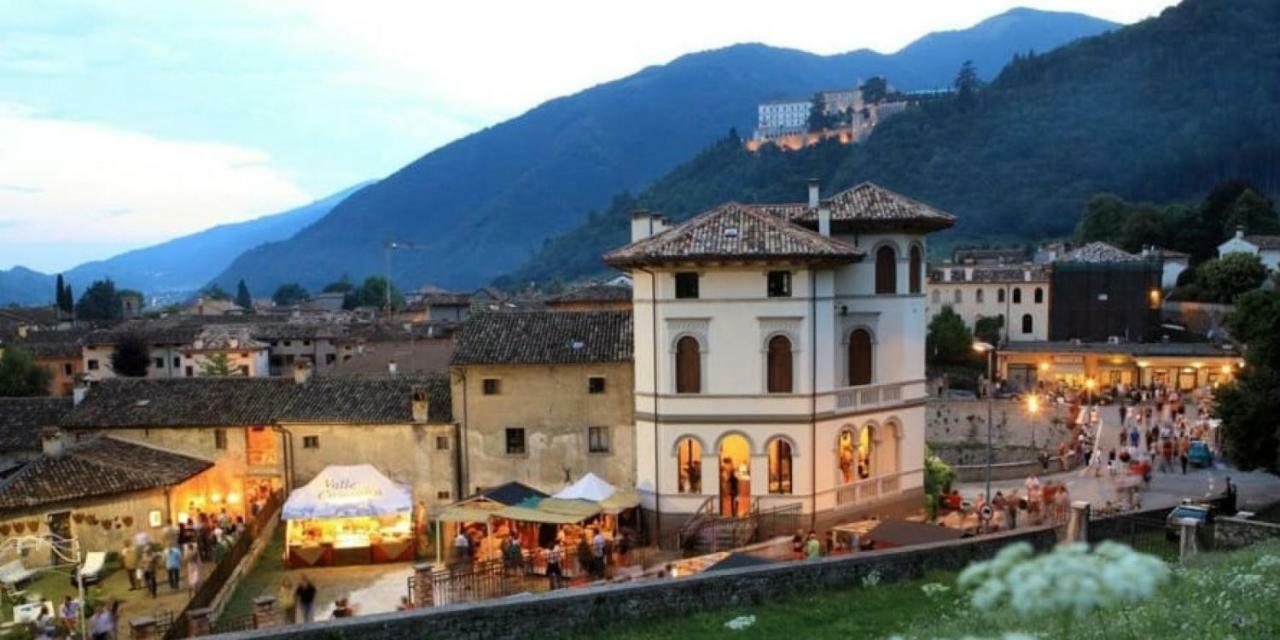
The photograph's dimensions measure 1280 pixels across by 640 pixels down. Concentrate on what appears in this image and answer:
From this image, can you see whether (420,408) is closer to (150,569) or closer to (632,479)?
(632,479)

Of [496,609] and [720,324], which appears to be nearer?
[496,609]

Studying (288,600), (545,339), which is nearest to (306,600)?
(288,600)

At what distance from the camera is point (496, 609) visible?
15812mm

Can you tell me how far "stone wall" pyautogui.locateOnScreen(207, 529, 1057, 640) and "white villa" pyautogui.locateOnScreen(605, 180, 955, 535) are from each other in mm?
7928

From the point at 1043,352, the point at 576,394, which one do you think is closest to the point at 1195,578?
the point at 576,394

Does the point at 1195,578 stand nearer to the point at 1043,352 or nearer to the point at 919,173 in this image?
the point at 1043,352

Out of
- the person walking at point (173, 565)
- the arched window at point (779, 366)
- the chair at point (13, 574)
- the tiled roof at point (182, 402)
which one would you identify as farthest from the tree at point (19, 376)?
the arched window at point (779, 366)

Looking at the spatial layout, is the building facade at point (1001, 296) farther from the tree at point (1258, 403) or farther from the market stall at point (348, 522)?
the market stall at point (348, 522)

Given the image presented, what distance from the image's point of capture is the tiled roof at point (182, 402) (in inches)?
1275

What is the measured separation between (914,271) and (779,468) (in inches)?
304

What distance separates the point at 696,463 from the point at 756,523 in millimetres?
2508

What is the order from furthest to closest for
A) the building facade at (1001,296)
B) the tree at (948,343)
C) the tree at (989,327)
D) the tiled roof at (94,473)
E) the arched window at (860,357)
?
1. the building facade at (1001,296)
2. the tree at (989,327)
3. the tree at (948,343)
4. the arched window at (860,357)
5. the tiled roof at (94,473)

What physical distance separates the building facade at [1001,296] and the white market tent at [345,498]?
63979 millimetres

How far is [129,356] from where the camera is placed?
7450cm
